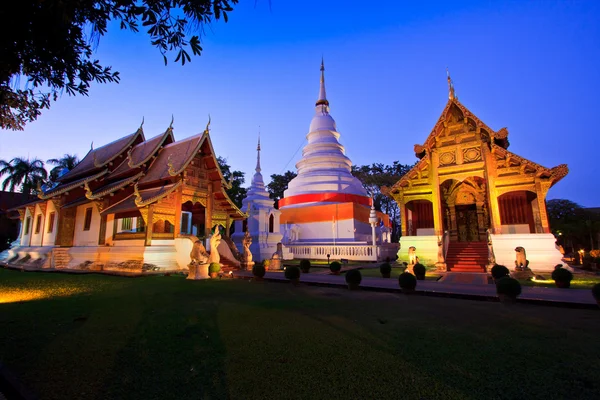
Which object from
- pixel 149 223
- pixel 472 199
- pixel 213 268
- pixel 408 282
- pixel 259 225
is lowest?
pixel 408 282

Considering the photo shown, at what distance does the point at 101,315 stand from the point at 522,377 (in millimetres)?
6273

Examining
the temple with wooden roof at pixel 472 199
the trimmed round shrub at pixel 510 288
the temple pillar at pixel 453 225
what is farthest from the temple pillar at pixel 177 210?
the temple pillar at pixel 453 225

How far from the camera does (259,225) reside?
2122 centimetres

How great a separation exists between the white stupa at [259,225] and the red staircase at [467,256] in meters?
11.0

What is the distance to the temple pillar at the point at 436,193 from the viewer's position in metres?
15.0

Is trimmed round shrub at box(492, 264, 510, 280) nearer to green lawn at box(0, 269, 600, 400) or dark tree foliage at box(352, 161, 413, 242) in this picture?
green lawn at box(0, 269, 600, 400)

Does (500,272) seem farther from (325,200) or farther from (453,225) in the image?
(325,200)

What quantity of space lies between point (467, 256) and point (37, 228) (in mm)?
23822

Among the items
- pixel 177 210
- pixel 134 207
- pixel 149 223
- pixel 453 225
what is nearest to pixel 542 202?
pixel 453 225

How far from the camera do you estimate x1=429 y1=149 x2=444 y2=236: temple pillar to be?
49.2ft

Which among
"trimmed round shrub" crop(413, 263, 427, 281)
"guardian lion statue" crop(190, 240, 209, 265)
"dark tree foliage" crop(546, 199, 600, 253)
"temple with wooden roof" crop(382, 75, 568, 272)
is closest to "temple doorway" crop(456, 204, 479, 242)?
"temple with wooden roof" crop(382, 75, 568, 272)

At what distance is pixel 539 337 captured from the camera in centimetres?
416

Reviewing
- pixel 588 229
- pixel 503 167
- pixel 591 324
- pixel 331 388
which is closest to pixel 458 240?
pixel 503 167

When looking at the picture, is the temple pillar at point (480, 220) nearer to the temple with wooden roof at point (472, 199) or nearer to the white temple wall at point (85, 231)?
the temple with wooden roof at point (472, 199)
